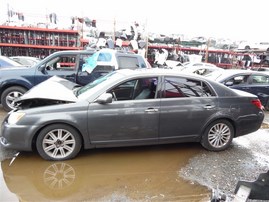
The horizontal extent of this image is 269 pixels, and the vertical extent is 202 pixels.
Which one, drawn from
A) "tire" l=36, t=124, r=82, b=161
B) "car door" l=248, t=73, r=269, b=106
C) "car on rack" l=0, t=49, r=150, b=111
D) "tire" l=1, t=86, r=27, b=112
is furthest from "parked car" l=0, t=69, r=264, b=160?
"car door" l=248, t=73, r=269, b=106

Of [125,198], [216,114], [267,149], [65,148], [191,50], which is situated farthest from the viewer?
[191,50]

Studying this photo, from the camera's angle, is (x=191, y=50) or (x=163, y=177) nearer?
(x=163, y=177)

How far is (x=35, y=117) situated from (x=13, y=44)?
12978mm

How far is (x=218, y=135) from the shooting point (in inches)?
184

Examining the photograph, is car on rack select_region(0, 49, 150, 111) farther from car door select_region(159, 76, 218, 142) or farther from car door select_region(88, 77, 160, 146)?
car door select_region(159, 76, 218, 142)

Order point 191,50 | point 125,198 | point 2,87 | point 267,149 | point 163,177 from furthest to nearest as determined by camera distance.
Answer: point 191,50, point 2,87, point 267,149, point 163,177, point 125,198

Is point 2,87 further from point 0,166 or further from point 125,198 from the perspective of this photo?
point 125,198

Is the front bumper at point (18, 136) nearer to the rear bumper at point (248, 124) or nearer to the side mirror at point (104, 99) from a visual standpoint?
the side mirror at point (104, 99)

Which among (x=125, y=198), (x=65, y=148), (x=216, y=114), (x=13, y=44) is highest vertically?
(x=13, y=44)

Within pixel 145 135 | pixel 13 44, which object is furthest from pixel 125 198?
pixel 13 44

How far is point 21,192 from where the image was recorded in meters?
3.23

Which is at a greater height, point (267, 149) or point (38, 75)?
point (38, 75)

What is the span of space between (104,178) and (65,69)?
4.30 meters

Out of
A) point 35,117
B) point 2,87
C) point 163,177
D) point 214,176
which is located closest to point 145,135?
point 163,177
